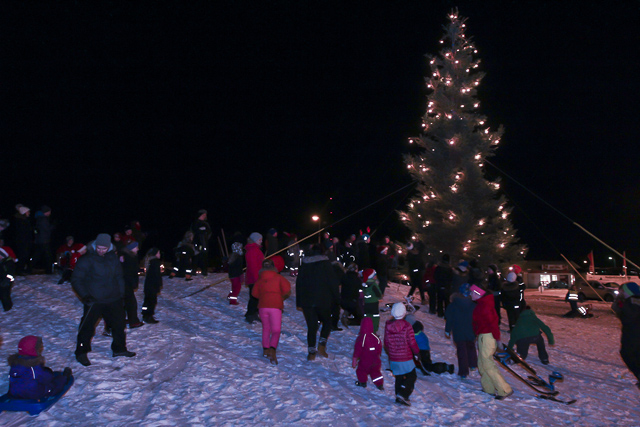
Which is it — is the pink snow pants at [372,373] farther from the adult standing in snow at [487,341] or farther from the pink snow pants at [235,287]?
the pink snow pants at [235,287]

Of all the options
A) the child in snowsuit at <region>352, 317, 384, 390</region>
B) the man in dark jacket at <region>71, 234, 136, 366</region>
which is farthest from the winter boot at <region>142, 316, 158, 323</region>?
the child in snowsuit at <region>352, 317, 384, 390</region>

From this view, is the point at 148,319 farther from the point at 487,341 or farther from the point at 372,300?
the point at 487,341

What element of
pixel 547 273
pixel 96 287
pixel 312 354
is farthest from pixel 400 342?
pixel 547 273

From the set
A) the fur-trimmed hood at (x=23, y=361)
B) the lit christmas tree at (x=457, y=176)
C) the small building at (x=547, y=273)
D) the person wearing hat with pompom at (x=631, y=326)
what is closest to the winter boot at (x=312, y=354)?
the fur-trimmed hood at (x=23, y=361)

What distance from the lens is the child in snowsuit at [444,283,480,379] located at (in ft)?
31.0

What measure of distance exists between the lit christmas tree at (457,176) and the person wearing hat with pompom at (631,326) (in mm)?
11943

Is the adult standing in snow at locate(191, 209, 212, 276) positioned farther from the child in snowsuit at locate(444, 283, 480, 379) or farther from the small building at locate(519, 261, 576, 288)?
the small building at locate(519, 261, 576, 288)

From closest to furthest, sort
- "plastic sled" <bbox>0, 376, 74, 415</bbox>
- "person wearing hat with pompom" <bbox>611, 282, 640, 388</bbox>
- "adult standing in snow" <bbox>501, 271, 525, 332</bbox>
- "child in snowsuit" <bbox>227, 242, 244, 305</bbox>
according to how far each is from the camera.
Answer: "plastic sled" <bbox>0, 376, 74, 415</bbox>
"person wearing hat with pompom" <bbox>611, 282, 640, 388</bbox>
"child in snowsuit" <bbox>227, 242, 244, 305</bbox>
"adult standing in snow" <bbox>501, 271, 525, 332</bbox>

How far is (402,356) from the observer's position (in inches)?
300

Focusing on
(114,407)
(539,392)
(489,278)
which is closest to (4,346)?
(114,407)

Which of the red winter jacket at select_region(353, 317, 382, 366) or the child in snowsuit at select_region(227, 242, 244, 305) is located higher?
the child in snowsuit at select_region(227, 242, 244, 305)

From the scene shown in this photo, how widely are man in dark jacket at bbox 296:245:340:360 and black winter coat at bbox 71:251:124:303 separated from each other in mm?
3114

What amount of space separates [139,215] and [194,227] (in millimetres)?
70447

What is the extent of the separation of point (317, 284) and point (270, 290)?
0.84m
